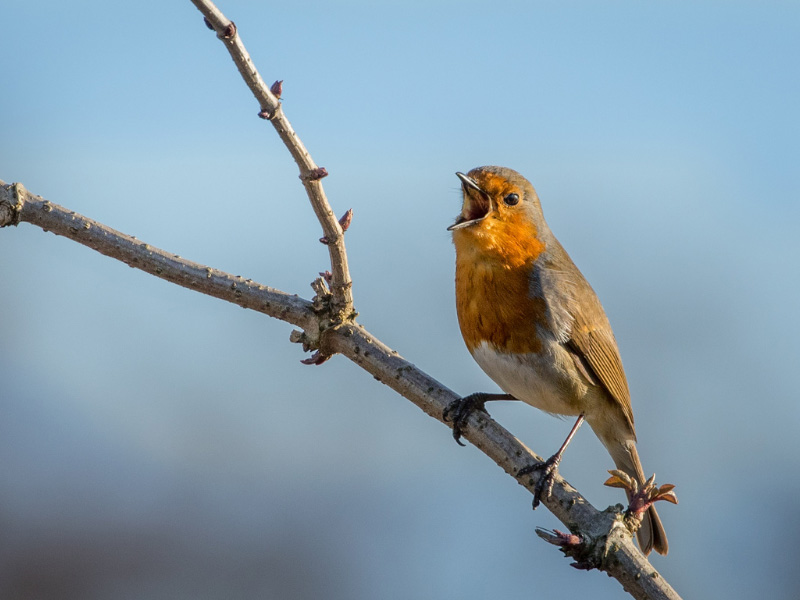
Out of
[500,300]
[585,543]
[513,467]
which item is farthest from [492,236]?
[585,543]

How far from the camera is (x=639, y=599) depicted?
2938mm

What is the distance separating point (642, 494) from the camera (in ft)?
Answer: 10.8

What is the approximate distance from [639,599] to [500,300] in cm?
175

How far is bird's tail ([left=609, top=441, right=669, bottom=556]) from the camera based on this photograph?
15.6 feet

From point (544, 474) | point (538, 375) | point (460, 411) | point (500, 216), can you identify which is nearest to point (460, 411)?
point (460, 411)

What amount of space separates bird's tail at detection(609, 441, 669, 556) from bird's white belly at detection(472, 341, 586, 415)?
0.72 metres

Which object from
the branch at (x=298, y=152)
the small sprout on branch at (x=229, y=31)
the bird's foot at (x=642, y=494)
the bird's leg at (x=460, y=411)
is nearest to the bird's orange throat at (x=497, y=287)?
the bird's leg at (x=460, y=411)

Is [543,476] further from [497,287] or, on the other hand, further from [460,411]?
[497,287]

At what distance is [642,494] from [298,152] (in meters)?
1.88

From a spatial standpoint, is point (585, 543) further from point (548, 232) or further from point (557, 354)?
point (548, 232)

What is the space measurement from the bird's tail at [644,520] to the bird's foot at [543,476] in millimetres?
1310

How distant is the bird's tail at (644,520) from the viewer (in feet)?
15.6

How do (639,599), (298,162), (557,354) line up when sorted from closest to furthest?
1. (639,599)
2. (298,162)
3. (557,354)

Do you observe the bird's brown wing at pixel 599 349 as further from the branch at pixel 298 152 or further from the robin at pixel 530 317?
the branch at pixel 298 152
